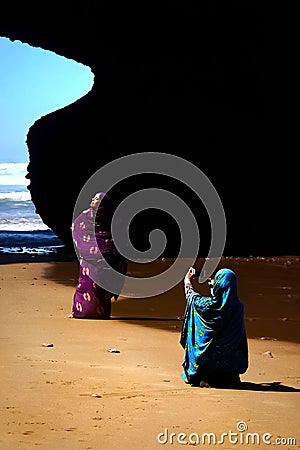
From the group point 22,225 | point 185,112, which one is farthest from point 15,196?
point 185,112

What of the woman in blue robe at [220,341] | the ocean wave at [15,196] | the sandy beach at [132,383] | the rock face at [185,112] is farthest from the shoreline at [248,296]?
the ocean wave at [15,196]

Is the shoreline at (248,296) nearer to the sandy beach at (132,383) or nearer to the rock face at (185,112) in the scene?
the sandy beach at (132,383)

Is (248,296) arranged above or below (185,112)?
below

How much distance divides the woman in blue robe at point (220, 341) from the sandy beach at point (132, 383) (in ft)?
0.45

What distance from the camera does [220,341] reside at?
20.7 feet

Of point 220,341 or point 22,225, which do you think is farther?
point 22,225

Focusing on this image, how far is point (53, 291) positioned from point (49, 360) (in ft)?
17.9

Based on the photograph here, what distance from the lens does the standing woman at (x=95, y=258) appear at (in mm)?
10016

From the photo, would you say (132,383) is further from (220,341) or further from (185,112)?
(185,112)

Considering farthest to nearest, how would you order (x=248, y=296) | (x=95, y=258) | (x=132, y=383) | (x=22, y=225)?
(x=22, y=225) < (x=248, y=296) < (x=95, y=258) < (x=132, y=383)

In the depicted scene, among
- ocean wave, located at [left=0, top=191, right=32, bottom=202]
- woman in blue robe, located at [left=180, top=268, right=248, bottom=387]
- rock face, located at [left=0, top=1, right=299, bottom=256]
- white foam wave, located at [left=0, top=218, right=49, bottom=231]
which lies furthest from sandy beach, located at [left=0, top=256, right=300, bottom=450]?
ocean wave, located at [left=0, top=191, right=32, bottom=202]

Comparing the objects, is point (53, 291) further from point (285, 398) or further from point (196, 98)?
point (196, 98)

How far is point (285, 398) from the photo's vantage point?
19.6 ft

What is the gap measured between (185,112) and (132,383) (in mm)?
13988
